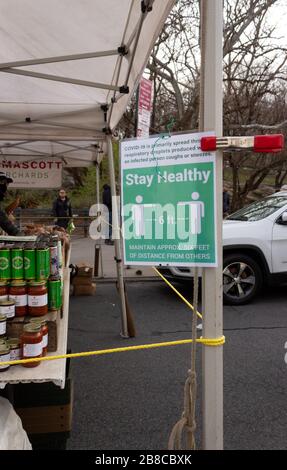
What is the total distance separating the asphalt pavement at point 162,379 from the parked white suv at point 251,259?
13.4 inches

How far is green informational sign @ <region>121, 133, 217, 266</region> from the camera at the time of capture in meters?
1.76

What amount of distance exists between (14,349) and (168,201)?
3.98 ft

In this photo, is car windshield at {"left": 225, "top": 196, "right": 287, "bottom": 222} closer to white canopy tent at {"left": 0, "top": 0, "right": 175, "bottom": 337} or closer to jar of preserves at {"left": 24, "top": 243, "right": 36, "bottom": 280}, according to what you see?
white canopy tent at {"left": 0, "top": 0, "right": 175, "bottom": 337}

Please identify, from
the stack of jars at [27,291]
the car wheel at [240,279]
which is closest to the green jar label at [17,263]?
the stack of jars at [27,291]

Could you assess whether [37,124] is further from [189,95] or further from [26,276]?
[189,95]

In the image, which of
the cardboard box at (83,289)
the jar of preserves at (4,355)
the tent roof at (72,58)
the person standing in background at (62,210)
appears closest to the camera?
the jar of preserves at (4,355)

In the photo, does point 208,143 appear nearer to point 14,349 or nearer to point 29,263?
point 29,263

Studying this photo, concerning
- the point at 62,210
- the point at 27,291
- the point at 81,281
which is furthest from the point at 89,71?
the point at 62,210

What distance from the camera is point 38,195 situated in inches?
875

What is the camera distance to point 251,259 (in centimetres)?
661

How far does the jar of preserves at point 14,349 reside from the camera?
2207mm

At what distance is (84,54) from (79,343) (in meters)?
3.37

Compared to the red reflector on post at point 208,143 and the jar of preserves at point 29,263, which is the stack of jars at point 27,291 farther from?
the red reflector on post at point 208,143

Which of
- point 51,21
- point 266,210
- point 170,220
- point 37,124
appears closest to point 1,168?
point 37,124
